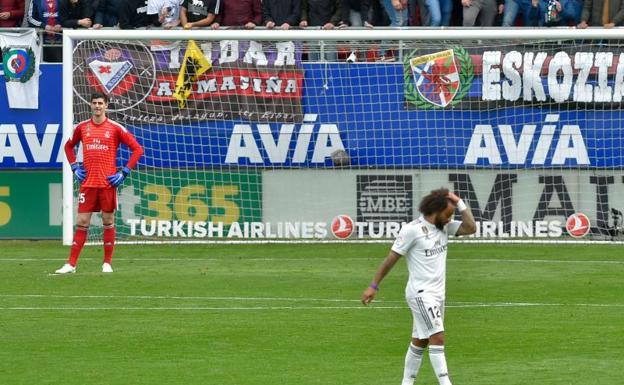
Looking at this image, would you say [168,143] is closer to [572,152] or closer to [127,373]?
[572,152]

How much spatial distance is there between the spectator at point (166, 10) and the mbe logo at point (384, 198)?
4.81m

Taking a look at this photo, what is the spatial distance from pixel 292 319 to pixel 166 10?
1182 centimetres

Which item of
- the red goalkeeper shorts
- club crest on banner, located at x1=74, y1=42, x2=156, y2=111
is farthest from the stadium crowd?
the red goalkeeper shorts

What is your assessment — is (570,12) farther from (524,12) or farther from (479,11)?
(479,11)

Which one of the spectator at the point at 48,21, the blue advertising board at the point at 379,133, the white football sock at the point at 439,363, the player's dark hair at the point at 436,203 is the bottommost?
the white football sock at the point at 439,363

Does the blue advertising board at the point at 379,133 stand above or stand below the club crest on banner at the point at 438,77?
below

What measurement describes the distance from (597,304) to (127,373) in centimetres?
657

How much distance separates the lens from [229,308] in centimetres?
1609

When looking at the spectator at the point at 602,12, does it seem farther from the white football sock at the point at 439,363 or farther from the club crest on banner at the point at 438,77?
the white football sock at the point at 439,363

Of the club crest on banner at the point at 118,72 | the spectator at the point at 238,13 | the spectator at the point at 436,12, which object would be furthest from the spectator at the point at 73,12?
the spectator at the point at 436,12

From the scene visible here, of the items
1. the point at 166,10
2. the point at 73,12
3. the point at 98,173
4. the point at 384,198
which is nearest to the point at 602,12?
the point at 384,198

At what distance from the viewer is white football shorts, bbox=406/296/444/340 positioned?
10680 mm

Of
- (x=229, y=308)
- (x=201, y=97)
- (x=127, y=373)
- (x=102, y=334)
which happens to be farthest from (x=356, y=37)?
(x=127, y=373)

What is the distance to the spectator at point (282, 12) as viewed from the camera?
25578 millimetres
